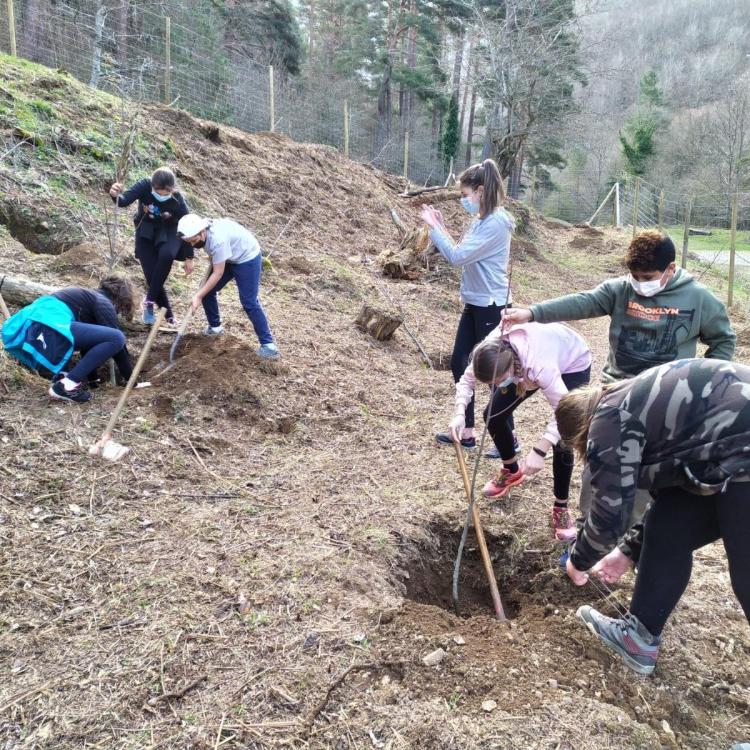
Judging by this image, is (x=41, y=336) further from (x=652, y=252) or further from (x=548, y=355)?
(x=652, y=252)

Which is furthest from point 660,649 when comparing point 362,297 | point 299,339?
point 362,297

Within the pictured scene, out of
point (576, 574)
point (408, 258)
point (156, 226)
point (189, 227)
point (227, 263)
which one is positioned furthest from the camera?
point (408, 258)

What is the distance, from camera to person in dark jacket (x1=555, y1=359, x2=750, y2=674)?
161cm

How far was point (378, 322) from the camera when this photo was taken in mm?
6102

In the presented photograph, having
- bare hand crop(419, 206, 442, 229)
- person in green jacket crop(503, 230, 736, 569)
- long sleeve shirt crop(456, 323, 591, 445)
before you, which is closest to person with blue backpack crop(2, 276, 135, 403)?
bare hand crop(419, 206, 442, 229)

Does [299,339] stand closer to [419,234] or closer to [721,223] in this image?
[419,234]

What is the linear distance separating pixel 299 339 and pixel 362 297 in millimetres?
2042

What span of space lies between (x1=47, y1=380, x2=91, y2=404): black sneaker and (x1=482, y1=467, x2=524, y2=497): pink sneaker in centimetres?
266

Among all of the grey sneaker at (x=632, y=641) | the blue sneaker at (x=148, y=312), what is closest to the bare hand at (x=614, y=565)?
the grey sneaker at (x=632, y=641)

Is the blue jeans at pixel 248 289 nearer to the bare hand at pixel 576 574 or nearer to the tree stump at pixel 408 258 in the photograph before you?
the bare hand at pixel 576 574

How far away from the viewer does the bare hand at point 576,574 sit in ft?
→ 6.87

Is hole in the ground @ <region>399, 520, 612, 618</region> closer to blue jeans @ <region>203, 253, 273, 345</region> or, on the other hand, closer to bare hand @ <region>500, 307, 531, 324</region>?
bare hand @ <region>500, 307, 531, 324</region>

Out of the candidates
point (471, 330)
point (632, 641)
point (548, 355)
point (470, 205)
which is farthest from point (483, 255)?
point (632, 641)

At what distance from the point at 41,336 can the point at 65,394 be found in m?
0.39
